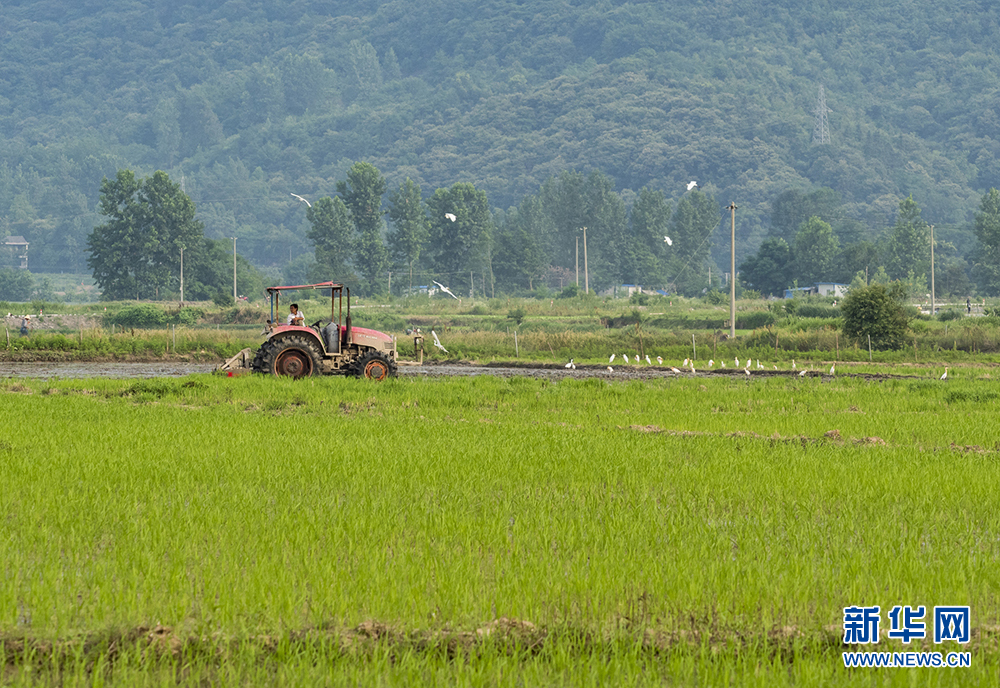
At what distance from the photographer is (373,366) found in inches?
974

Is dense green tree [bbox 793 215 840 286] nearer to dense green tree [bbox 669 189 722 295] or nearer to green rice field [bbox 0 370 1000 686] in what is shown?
dense green tree [bbox 669 189 722 295]

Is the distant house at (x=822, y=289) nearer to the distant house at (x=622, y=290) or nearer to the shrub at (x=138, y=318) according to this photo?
the distant house at (x=622, y=290)

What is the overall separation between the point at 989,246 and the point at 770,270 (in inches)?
979

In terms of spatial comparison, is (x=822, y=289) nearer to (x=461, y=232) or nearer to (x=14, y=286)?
(x=461, y=232)

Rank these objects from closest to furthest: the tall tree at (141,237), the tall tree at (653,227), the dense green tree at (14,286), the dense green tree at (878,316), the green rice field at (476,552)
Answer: the green rice field at (476,552)
the dense green tree at (878,316)
the tall tree at (141,237)
the tall tree at (653,227)
the dense green tree at (14,286)

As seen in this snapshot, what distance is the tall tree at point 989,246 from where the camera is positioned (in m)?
112

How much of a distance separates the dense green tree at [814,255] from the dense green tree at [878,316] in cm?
8129

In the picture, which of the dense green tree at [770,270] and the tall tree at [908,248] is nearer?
the tall tree at [908,248]

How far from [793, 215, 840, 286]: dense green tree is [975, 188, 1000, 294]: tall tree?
55.9ft

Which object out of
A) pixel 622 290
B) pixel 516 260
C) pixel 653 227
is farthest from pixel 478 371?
pixel 653 227

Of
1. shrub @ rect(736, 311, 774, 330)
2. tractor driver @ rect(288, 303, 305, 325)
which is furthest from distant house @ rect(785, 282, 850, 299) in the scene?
tractor driver @ rect(288, 303, 305, 325)

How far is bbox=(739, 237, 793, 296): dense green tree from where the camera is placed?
399 feet

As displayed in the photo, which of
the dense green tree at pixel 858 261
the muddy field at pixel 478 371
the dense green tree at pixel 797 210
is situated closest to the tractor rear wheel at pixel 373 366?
the muddy field at pixel 478 371

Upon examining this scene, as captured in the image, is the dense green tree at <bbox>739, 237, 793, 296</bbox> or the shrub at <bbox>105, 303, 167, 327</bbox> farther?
the dense green tree at <bbox>739, 237, 793, 296</bbox>
